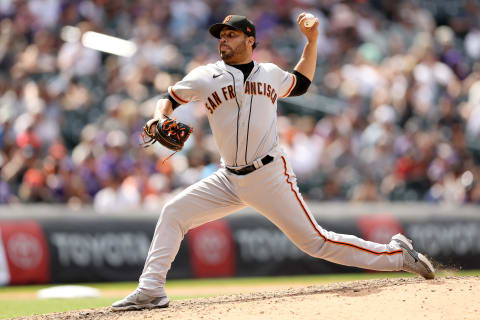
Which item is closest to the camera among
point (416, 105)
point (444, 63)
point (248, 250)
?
point (248, 250)

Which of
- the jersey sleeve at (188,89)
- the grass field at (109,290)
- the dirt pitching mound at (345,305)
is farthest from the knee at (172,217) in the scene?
the grass field at (109,290)

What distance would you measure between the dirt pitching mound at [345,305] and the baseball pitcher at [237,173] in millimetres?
254

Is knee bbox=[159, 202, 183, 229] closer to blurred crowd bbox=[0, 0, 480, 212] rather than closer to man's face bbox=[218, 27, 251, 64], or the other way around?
man's face bbox=[218, 27, 251, 64]

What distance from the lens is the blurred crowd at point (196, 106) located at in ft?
37.9

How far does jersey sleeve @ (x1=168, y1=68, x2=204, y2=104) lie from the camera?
19.6 ft

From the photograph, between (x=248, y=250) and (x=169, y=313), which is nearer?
(x=169, y=313)

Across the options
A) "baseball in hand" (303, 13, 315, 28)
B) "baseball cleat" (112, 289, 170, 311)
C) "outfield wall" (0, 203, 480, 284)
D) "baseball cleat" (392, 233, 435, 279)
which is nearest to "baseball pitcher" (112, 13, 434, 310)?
"baseball cleat" (112, 289, 170, 311)

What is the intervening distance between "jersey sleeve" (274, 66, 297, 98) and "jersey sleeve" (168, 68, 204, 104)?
65 centimetres

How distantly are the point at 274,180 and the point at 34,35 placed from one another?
28.5 ft

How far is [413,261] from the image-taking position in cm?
642

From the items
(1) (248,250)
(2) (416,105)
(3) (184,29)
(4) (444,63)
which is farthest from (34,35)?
(4) (444,63)

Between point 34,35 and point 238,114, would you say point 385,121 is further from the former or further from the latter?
point 238,114

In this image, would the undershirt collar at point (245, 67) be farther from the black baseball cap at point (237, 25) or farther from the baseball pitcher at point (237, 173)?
the black baseball cap at point (237, 25)

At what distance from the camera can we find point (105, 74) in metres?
13.6
